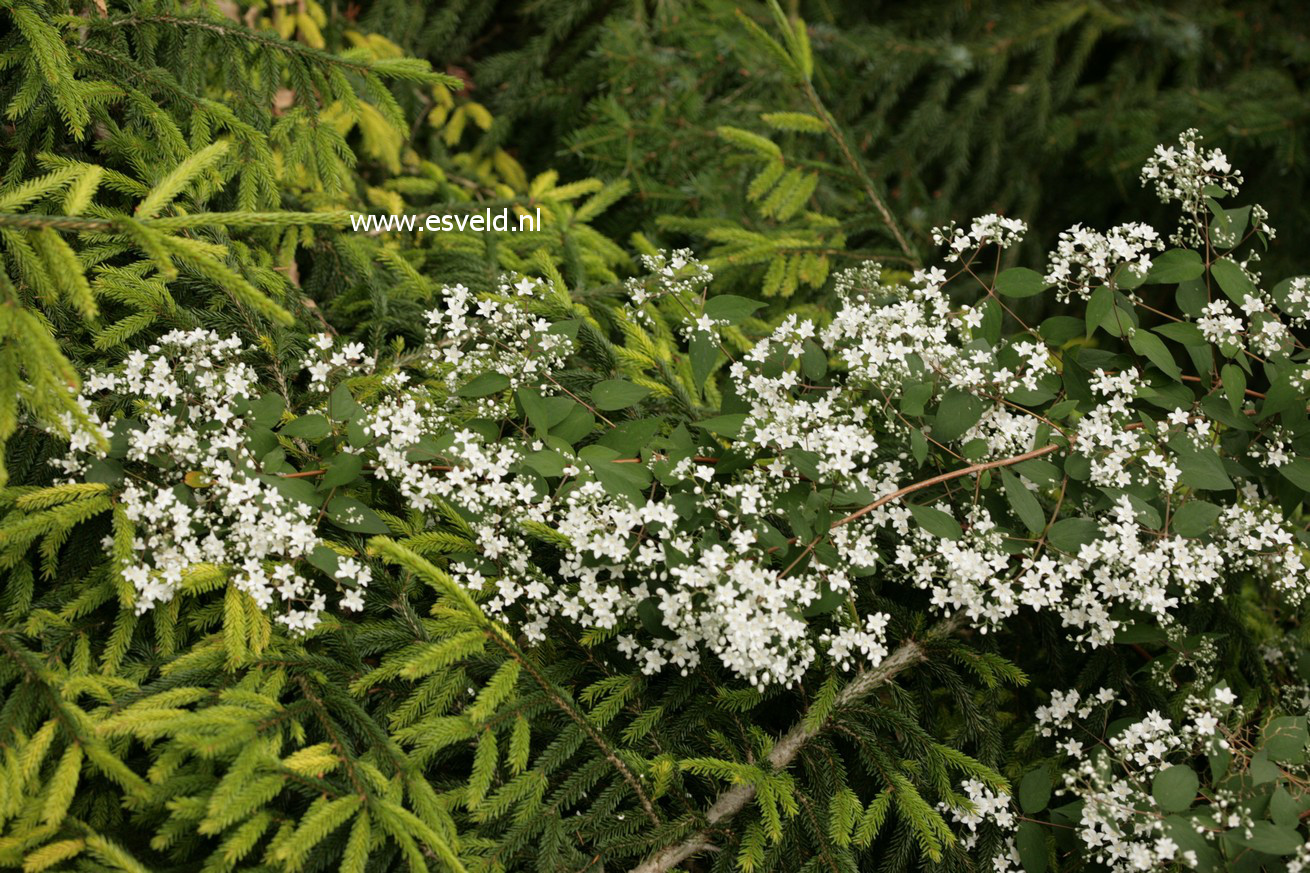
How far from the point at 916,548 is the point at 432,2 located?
274cm

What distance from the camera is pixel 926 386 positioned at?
170 centimetres

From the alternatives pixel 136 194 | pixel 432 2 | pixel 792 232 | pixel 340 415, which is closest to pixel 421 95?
pixel 432 2

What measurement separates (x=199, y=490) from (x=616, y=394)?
2.33 ft

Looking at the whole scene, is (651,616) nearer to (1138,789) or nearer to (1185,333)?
(1138,789)

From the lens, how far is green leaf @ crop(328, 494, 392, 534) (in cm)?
162

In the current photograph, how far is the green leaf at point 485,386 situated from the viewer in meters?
1.73

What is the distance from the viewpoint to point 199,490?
164 cm

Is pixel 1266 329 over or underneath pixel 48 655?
over

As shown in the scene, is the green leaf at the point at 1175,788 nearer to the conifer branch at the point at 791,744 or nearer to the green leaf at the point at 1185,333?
the conifer branch at the point at 791,744

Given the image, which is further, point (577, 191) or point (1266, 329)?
point (577, 191)

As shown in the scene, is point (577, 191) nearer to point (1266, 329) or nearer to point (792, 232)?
point (792, 232)

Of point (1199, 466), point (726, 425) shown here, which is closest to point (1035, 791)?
point (1199, 466)

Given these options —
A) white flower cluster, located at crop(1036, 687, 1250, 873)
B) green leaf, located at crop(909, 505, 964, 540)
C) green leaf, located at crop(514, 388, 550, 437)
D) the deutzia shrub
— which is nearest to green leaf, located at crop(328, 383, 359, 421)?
the deutzia shrub

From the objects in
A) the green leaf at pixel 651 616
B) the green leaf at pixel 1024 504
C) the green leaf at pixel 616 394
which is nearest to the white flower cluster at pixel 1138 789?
the green leaf at pixel 1024 504
